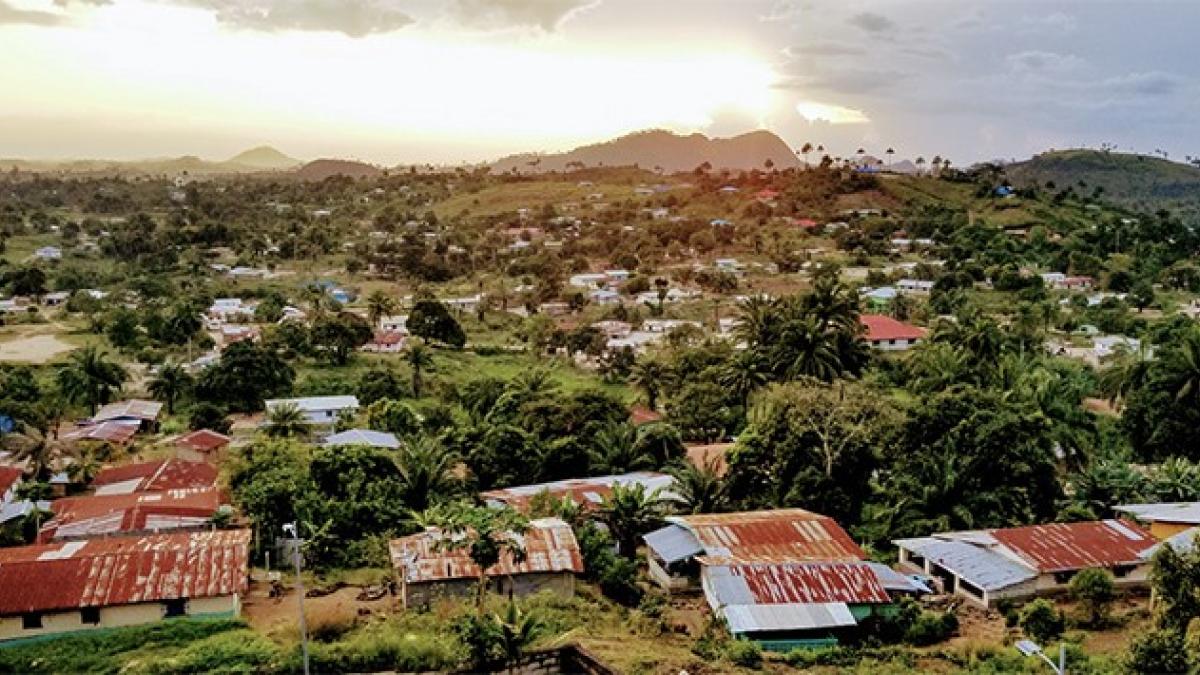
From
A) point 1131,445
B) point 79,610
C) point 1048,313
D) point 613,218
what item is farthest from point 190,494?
point 613,218

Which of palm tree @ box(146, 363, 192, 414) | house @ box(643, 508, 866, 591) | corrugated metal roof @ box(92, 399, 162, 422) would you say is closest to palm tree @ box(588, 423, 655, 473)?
house @ box(643, 508, 866, 591)

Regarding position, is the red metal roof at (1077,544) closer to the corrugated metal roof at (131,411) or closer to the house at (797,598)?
the house at (797,598)

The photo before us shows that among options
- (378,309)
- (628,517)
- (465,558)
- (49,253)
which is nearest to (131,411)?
(378,309)

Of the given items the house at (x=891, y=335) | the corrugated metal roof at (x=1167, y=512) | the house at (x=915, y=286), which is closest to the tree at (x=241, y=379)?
the house at (x=891, y=335)

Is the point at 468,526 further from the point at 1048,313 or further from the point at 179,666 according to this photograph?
the point at 1048,313

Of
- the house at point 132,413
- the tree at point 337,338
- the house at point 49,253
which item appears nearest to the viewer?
the house at point 132,413

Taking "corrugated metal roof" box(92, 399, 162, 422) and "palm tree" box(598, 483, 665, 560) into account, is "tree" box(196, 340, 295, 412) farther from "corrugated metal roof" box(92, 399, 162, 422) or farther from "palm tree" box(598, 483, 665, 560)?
"palm tree" box(598, 483, 665, 560)
